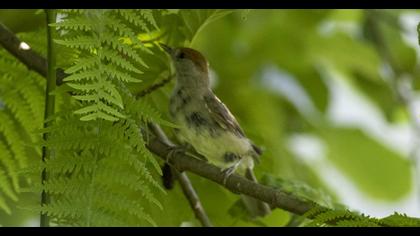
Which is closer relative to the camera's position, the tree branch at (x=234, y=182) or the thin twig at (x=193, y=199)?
the tree branch at (x=234, y=182)

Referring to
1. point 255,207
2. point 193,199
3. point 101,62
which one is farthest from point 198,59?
point 101,62

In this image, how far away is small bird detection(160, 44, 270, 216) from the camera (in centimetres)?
304

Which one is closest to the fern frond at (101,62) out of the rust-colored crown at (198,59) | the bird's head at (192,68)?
the bird's head at (192,68)

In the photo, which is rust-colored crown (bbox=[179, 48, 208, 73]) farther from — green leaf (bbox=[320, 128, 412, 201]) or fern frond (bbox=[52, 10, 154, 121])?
fern frond (bbox=[52, 10, 154, 121])

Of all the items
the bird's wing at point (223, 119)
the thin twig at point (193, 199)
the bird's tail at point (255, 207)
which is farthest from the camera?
the bird's wing at point (223, 119)

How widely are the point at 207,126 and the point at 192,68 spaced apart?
1.65 ft

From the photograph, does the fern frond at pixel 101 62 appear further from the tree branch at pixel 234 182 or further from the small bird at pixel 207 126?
the small bird at pixel 207 126

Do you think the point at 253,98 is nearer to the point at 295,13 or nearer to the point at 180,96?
the point at 295,13

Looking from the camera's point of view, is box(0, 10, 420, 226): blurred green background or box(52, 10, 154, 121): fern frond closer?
box(52, 10, 154, 121): fern frond

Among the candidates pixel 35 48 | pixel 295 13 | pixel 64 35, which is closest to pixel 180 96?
pixel 35 48

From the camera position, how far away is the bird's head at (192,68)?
334 cm

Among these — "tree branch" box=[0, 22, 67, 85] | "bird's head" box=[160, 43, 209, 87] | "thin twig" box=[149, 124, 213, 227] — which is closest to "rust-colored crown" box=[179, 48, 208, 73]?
"bird's head" box=[160, 43, 209, 87]

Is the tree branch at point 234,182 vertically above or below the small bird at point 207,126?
below

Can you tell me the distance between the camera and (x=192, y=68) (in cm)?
368
